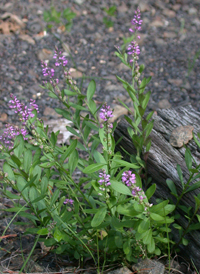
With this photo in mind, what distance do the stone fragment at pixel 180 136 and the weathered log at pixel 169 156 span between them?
0.10 ft

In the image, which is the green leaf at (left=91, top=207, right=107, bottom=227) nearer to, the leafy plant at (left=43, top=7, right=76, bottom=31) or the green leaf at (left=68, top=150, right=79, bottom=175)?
the green leaf at (left=68, top=150, right=79, bottom=175)

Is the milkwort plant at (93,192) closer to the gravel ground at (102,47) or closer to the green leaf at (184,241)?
the green leaf at (184,241)

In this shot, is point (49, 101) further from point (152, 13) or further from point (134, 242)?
point (152, 13)

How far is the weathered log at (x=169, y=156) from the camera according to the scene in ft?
6.76

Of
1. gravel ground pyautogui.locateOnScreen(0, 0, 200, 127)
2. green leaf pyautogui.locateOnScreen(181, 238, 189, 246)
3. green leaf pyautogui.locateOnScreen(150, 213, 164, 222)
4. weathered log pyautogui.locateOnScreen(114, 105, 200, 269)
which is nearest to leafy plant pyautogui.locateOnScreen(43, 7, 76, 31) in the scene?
gravel ground pyautogui.locateOnScreen(0, 0, 200, 127)

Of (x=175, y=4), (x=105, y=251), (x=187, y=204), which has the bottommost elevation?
(x=105, y=251)

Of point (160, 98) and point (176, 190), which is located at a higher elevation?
point (176, 190)

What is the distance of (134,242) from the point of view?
1.90 metres

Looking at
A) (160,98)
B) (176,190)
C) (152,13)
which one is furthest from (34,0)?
(176,190)

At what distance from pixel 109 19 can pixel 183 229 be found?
4.25 metres

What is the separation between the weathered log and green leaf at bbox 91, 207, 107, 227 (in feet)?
1.34

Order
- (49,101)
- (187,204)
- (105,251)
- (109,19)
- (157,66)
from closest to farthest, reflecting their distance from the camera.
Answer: (105,251)
(187,204)
(49,101)
(157,66)
(109,19)

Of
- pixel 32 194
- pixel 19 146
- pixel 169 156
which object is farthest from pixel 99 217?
pixel 169 156

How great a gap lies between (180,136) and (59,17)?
3.55 meters
